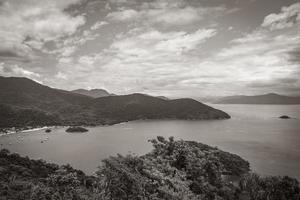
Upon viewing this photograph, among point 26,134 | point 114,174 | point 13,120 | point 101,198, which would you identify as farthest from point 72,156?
point 13,120

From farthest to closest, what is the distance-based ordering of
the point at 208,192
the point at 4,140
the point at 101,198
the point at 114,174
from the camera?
the point at 4,140, the point at 208,192, the point at 114,174, the point at 101,198

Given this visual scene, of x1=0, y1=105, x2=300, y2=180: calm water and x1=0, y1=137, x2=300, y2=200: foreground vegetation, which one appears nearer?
x1=0, y1=137, x2=300, y2=200: foreground vegetation

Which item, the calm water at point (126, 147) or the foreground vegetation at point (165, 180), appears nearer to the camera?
the foreground vegetation at point (165, 180)

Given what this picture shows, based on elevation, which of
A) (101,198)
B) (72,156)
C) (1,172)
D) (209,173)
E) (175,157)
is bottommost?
(72,156)

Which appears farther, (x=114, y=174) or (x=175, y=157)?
(x=175, y=157)

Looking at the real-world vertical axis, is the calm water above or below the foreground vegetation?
below

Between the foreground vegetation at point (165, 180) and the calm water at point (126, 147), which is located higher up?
the foreground vegetation at point (165, 180)

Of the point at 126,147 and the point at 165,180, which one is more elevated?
the point at 165,180

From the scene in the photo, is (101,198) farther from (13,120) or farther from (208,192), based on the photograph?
(13,120)

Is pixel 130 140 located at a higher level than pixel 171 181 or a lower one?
lower

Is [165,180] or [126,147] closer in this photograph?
[165,180]

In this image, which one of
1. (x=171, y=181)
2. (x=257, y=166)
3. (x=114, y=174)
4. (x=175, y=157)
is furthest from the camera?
(x=257, y=166)
